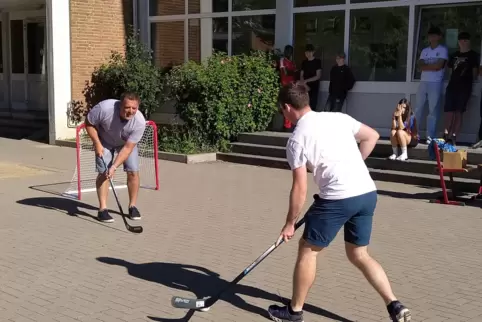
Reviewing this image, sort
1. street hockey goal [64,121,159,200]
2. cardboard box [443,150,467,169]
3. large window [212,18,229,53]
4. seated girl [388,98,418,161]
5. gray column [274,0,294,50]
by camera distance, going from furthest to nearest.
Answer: large window [212,18,229,53] → gray column [274,0,294,50] → seated girl [388,98,418,161] → street hockey goal [64,121,159,200] → cardboard box [443,150,467,169]

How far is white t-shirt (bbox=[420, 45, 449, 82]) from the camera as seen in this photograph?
11.2 m

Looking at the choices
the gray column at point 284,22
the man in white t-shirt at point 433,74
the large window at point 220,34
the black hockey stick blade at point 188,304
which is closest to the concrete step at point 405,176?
the man in white t-shirt at point 433,74

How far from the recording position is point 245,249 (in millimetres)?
6391

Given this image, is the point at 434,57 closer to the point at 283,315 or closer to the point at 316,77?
the point at 316,77

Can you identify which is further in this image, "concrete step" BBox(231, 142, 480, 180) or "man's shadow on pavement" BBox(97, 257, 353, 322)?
"concrete step" BBox(231, 142, 480, 180)

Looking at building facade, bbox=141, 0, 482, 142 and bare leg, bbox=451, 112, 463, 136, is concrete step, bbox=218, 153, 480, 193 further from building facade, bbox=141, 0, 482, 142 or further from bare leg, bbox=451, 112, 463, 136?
building facade, bbox=141, 0, 482, 142

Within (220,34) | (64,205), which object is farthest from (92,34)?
(64,205)

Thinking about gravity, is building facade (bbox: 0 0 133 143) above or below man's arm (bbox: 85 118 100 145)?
above

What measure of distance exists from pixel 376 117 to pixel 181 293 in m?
8.50

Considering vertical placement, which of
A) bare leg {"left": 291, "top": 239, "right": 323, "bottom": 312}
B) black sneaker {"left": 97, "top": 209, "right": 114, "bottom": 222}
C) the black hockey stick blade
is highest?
bare leg {"left": 291, "top": 239, "right": 323, "bottom": 312}

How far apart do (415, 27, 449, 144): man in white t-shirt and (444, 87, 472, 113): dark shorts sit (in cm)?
22

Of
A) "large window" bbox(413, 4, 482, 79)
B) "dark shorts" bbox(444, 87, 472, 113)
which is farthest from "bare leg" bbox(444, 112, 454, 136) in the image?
"large window" bbox(413, 4, 482, 79)

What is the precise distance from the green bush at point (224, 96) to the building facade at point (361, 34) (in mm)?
1127

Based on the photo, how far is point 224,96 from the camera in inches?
500
